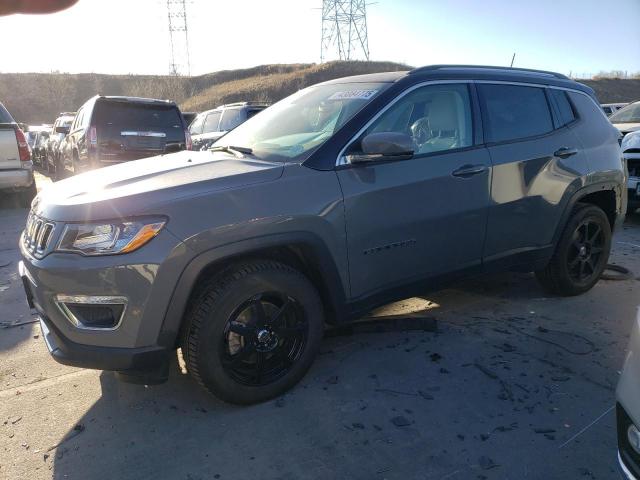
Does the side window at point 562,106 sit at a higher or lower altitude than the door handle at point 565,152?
higher

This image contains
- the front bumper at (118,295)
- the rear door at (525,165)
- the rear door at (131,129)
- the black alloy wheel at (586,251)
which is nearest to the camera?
the front bumper at (118,295)

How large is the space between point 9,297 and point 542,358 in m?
4.50

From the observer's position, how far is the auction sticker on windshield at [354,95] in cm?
332

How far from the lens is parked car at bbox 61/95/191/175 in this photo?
842 centimetres

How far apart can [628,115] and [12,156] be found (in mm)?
11499

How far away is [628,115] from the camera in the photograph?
34.2ft

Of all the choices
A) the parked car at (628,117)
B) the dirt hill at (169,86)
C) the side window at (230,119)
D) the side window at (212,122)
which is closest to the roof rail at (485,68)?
the parked car at (628,117)

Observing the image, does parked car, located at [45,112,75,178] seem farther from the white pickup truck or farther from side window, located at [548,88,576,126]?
side window, located at [548,88,576,126]

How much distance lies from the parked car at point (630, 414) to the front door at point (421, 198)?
148 cm

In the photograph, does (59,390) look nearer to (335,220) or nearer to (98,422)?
(98,422)

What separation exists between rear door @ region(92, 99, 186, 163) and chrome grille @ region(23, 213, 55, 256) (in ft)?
19.0

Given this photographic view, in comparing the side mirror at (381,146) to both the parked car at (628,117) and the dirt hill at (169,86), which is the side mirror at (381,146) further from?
the dirt hill at (169,86)

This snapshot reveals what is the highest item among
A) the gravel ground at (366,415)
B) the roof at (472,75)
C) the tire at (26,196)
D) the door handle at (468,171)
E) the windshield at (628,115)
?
the roof at (472,75)

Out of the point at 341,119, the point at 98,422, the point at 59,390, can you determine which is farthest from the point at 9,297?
the point at 341,119
